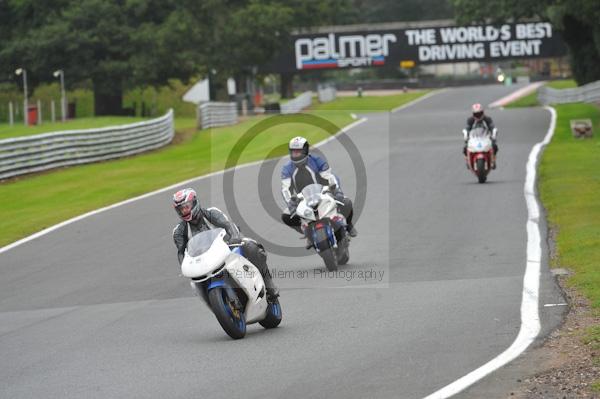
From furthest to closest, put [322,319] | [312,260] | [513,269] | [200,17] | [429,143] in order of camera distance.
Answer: [200,17] < [429,143] < [312,260] < [513,269] < [322,319]

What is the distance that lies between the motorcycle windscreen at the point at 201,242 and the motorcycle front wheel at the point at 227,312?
1.26ft

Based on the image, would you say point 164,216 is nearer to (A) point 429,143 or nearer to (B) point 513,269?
(B) point 513,269

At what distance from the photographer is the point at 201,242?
10766 mm

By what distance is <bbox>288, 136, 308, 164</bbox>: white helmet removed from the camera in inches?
591

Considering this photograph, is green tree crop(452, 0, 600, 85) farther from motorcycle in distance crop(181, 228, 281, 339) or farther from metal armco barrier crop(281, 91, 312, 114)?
motorcycle in distance crop(181, 228, 281, 339)

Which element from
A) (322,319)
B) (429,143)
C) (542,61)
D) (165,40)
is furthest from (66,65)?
(542,61)

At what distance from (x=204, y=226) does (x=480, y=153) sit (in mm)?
14527

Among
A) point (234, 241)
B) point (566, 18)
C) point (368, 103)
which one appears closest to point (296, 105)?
point (368, 103)

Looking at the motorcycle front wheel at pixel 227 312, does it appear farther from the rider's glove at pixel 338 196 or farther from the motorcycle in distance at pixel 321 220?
the rider's glove at pixel 338 196

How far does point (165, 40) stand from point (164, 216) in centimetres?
4380

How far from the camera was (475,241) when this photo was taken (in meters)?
17.1

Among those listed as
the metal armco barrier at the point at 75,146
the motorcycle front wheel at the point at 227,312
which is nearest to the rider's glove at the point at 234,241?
the motorcycle front wheel at the point at 227,312
